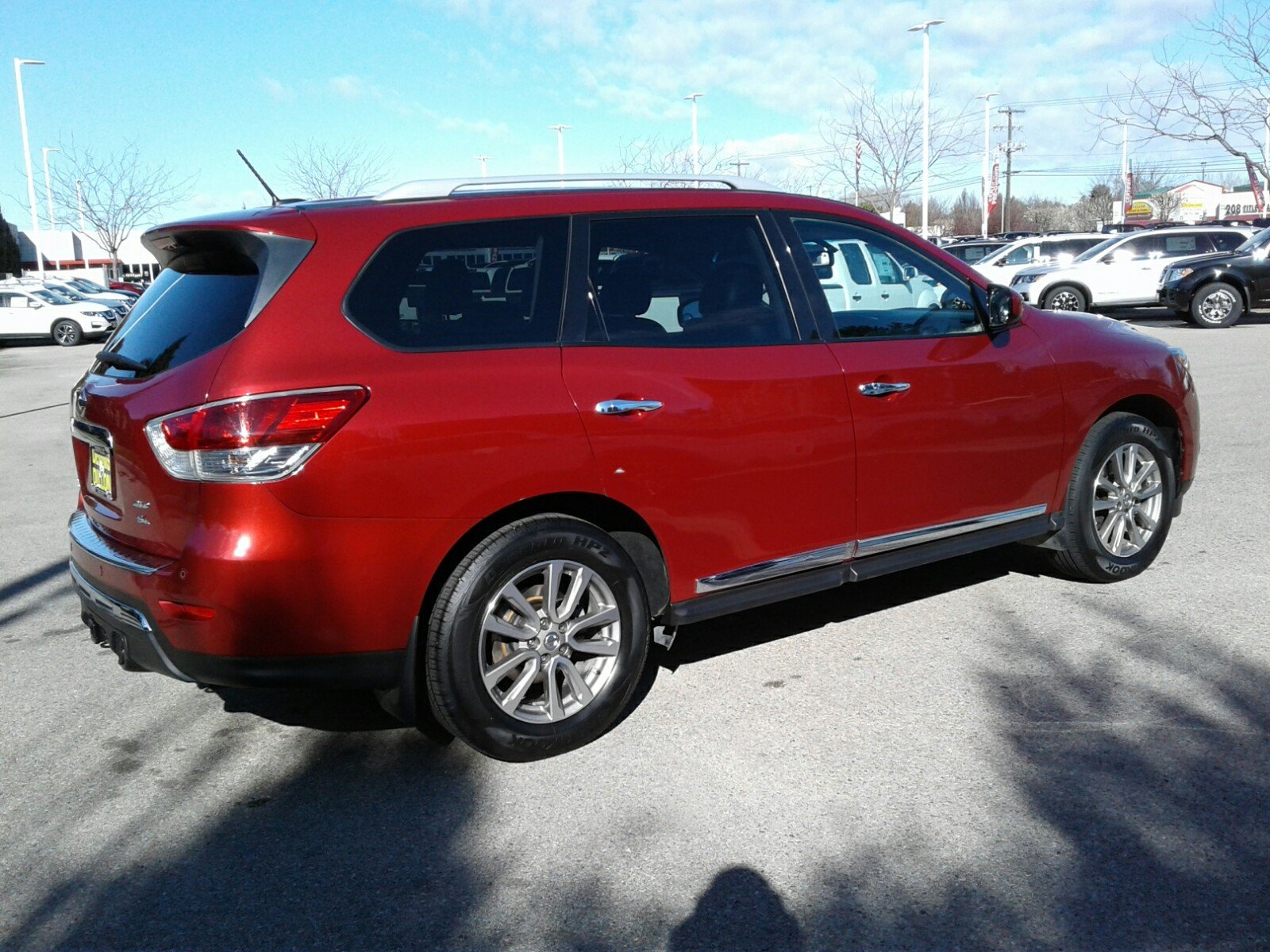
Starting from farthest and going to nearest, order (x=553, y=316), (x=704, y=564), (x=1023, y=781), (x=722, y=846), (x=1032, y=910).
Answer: (x=704, y=564) → (x=553, y=316) → (x=1023, y=781) → (x=722, y=846) → (x=1032, y=910)

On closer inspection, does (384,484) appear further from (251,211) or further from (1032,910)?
(1032,910)

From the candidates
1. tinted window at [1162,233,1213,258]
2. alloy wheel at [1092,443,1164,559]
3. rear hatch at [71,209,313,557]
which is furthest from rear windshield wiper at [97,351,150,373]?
tinted window at [1162,233,1213,258]

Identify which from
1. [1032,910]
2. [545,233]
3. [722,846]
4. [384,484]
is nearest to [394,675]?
[384,484]

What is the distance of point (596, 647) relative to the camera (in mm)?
3914

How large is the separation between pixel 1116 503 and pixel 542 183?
3.06 meters

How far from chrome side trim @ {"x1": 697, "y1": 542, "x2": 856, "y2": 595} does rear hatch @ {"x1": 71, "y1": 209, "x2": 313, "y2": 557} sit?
5.78 ft

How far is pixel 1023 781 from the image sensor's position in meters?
3.56

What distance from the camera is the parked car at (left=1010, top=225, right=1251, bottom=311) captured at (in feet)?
73.5

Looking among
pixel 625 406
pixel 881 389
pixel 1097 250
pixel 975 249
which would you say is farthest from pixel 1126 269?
pixel 625 406

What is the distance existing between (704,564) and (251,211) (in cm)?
195

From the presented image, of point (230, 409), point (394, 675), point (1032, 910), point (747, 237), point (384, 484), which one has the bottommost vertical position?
point (1032, 910)

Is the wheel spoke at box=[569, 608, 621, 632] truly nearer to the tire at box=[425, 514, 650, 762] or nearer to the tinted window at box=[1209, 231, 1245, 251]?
the tire at box=[425, 514, 650, 762]

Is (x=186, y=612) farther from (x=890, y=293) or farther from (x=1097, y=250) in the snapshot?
(x=1097, y=250)

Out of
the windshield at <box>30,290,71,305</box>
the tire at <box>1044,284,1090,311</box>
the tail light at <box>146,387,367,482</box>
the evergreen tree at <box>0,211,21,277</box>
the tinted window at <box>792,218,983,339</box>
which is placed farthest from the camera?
the evergreen tree at <box>0,211,21,277</box>
